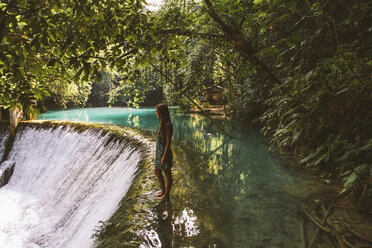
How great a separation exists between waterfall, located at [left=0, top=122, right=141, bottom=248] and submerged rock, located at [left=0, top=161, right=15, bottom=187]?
0.62 ft

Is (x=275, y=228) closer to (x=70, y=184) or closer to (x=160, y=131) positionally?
(x=160, y=131)

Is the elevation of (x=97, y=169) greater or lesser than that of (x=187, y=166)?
lesser

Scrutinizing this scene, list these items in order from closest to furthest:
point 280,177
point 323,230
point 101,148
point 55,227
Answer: point 323,230 → point 280,177 → point 55,227 → point 101,148

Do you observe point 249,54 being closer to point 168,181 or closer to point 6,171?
point 168,181

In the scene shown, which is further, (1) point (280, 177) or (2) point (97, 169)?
(2) point (97, 169)

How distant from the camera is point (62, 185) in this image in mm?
7469

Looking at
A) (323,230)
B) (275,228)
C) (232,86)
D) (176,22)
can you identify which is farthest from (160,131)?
(232,86)

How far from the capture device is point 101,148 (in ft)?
25.5

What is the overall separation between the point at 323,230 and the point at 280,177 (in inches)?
91.5

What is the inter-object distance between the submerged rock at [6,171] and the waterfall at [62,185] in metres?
0.19

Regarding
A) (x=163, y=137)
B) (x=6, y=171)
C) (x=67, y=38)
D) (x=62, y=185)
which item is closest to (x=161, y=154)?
(x=163, y=137)

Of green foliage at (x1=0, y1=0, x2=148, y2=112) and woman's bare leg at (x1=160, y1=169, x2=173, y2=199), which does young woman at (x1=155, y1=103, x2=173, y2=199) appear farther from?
green foliage at (x1=0, y1=0, x2=148, y2=112)

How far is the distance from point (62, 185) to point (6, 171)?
4426mm

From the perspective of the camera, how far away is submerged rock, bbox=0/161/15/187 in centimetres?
955
